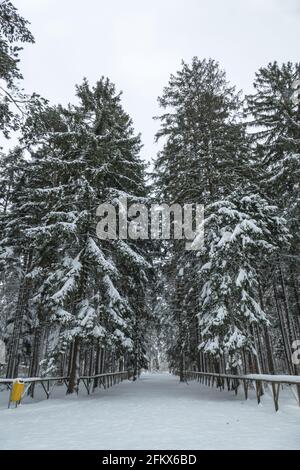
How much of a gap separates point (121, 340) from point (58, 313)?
2837 millimetres

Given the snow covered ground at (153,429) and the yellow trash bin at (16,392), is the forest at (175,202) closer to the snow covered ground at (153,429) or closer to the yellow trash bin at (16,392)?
the yellow trash bin at (16,392)

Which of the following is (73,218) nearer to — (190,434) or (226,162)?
(226,162)

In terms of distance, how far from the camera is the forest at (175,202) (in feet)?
38.9

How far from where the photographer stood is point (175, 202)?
51.9ft

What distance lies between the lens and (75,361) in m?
13.1

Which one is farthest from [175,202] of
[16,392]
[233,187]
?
[16,392]

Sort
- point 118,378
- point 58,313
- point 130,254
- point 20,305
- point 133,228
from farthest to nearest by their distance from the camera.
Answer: point 118,378, point 20,305, point 133,228, point 130,254, point 58,313

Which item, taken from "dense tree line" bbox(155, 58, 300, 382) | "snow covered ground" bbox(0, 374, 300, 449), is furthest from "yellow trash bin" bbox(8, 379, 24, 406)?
"dense tree line" bbox(155, 58, 300, 382)

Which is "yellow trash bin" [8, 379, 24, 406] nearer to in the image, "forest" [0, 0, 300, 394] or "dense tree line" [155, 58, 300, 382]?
"forest" [0, 0, 300, 394]

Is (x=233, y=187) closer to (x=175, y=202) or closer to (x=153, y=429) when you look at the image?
(x=175, y=202)

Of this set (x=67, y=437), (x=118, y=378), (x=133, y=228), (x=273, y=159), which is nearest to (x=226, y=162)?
(x=273, y=159)

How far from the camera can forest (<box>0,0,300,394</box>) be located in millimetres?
11867

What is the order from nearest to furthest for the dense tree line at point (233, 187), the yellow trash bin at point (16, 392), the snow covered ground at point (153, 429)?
the snow covered ground at point (153, 429) < the yellow trash bin at point (16, 392) < the dense tree line at point (233, 187)

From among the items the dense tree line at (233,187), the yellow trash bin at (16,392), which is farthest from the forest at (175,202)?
the yellow trash bin at (16,392)
